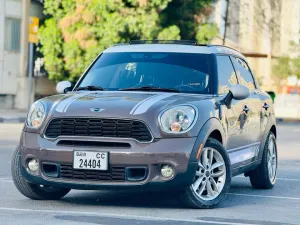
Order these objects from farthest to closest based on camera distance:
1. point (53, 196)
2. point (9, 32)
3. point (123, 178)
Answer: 1. point (9, 32)
2. point (53, 196)
3. point (123, 178)

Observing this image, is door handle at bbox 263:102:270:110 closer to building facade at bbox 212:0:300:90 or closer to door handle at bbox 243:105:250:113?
door handle at bbox 243:105:250:113

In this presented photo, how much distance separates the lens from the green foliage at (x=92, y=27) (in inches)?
1496

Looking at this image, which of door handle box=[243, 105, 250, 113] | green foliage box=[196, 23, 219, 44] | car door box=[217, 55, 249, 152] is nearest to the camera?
car door box=[217, 55, 249, 152]

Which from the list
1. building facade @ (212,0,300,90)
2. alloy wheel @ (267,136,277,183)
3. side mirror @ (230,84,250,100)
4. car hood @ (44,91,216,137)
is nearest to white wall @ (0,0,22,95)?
building facade @ (212,0,300,90)

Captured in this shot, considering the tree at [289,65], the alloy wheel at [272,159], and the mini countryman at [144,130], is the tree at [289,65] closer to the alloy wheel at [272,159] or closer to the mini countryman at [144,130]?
the alloy wheel at [272,159]

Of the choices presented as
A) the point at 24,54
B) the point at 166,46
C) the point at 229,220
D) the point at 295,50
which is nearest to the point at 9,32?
the point at 24,54

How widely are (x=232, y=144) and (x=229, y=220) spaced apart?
1824 mm

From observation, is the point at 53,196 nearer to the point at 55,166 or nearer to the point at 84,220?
the point at 55,166

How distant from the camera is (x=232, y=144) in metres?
10.8

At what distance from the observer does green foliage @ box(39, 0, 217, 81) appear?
38.0 m

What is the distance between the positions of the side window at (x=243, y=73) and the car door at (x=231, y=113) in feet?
0.92

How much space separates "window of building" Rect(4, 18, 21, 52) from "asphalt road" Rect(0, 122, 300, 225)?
2700cm

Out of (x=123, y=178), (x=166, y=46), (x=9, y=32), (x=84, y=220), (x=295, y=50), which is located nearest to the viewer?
(x=84, y=220)

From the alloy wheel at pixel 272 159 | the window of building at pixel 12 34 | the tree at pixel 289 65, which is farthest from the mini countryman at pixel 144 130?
the tree at pixel 289 65
